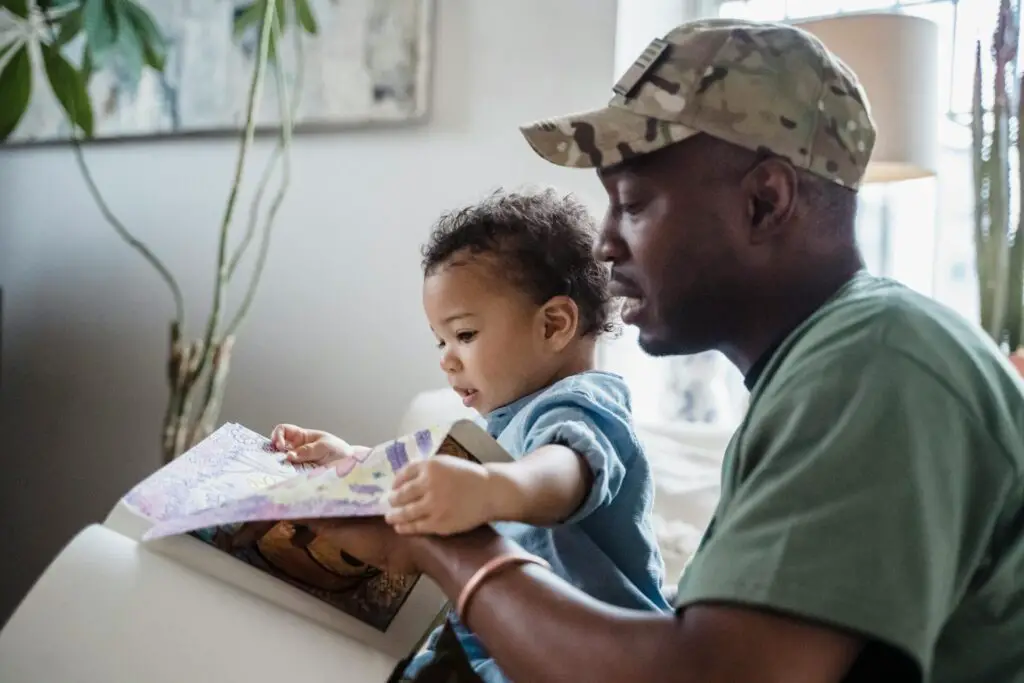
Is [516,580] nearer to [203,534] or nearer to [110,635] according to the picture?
[203,534]

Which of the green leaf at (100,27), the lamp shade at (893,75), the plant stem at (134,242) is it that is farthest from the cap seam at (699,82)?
the green leaf at (100,27)

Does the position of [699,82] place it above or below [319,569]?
above

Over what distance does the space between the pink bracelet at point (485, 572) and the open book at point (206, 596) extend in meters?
0.19

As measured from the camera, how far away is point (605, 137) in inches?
28.9

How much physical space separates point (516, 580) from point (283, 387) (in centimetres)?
159

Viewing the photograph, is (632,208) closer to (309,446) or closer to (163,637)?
(309,446)

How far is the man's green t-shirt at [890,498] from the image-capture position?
509mm

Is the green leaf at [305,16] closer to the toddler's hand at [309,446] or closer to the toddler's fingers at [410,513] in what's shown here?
the toddler's hand at [309,446]

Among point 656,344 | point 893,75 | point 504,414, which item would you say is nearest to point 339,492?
point 656,344

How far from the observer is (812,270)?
71 cm

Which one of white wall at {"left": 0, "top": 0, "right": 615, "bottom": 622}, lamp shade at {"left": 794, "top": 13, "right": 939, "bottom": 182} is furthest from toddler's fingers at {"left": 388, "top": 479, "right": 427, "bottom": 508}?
white wall at {"left": 0, "top": 0, "right": 615, "bottom": 622}

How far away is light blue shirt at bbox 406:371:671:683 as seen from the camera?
0.84m

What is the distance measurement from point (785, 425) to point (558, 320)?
18.8 inches

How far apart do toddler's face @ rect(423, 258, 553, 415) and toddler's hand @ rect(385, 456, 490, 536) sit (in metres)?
0.36
